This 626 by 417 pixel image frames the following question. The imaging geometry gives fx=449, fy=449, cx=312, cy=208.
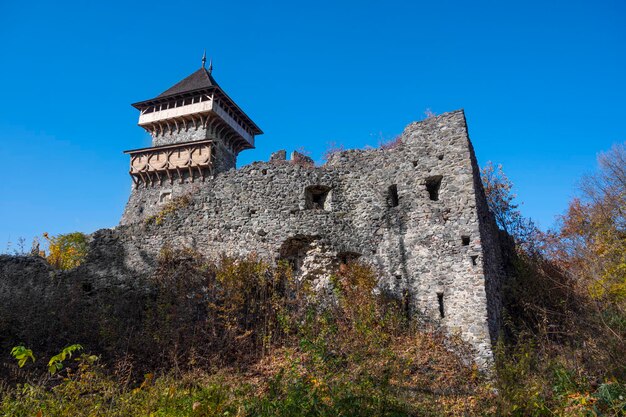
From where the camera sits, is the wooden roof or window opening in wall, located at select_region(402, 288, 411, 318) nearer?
window opening in wall, located at select_region(402, 288, 411, 318)

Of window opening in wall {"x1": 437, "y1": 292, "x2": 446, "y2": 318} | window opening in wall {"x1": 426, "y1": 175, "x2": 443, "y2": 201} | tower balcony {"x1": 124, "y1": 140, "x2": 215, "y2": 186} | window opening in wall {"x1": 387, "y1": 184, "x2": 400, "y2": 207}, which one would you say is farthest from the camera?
tower balcony {"x1": 124, "y1": 140, "x2": 215, "y2": 186}

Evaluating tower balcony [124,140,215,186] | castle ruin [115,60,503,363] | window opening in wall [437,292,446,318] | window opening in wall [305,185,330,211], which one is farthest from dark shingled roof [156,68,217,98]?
window opening in wall [437,292,446,318]

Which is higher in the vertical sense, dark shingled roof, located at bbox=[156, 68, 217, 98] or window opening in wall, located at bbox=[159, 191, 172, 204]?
dark shingled roof, located at bbox=[156, 68, 217, 98]

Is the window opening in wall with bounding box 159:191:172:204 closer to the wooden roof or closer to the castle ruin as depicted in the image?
the wooden roof

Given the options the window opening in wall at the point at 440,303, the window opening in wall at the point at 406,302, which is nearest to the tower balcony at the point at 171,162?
the window opening in wall at the point at 406,302

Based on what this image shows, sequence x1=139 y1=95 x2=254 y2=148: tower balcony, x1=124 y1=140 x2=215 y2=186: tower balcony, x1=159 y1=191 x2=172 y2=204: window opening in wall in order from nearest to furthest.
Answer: x1=124 y1=140 x2=215 y2=186: tower balcony → x1=159 y1=191 x2=172 y2=204: window opening in wall → x1=139 y1=95 x2=254 y2=148: tower balcony

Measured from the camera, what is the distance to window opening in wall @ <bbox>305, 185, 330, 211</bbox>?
13148mm

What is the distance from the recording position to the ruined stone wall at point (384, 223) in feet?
34.5

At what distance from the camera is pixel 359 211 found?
1269cm

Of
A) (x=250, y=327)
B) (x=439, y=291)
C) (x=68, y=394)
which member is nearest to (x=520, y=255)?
(x=439, y=291)

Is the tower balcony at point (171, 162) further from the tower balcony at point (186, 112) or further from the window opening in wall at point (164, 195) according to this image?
the tower balcony at point (186, 112)

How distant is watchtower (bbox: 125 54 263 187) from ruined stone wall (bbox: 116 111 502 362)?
13.0m

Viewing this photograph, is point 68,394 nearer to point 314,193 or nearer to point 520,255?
point 314,193

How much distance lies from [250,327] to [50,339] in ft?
15.9
